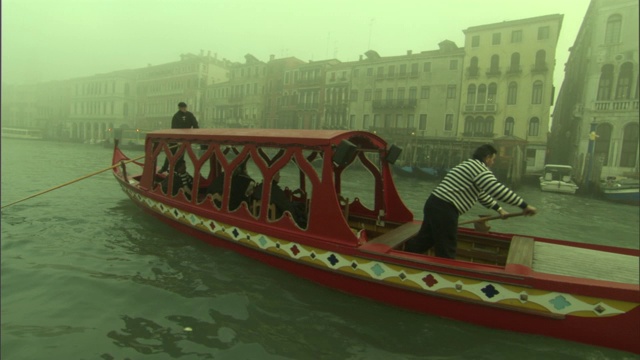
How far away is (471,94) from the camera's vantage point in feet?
105

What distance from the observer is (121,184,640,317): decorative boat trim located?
10.6ft

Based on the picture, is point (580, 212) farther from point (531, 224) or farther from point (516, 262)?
point (516, 262)

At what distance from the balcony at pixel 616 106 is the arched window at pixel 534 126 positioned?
482cm

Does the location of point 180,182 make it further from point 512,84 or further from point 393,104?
point 393,104

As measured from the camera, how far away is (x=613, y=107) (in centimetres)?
2362

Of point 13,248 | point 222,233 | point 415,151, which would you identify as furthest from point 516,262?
point 415,151

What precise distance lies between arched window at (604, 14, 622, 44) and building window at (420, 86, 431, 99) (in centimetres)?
1301

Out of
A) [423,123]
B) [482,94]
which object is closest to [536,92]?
[482,94]

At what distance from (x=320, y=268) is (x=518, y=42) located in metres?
32.2

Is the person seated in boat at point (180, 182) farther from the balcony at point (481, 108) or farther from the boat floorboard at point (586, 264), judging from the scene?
the balcony at point (481, 108)

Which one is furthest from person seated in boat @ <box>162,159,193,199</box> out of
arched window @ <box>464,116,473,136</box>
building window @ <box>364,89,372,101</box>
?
building window @ <box>364,89,372,101</box>

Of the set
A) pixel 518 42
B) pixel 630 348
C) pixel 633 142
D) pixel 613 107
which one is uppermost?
pixel 518 42

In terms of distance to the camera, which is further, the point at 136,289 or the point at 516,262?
the point at 136,289

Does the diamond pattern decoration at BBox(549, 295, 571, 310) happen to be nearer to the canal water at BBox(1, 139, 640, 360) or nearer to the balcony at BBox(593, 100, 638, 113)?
the canal water at BBox(1, 139, 640, 360)
